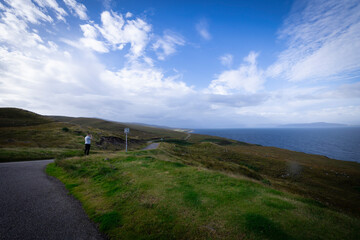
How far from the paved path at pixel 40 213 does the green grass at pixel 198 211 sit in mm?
510

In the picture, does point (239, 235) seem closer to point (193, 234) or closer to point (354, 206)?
point (193, 234)

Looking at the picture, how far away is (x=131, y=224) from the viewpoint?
18.3 feet

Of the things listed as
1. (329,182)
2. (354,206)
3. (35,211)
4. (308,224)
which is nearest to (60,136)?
(35,211)

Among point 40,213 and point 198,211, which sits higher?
point 198,211

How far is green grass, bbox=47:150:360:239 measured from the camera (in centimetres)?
516

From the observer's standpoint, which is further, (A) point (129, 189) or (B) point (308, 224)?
(A) point (129, 189)

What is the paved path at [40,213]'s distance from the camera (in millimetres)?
5082

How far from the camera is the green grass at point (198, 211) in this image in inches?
203

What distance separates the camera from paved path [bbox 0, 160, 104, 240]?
5.08m

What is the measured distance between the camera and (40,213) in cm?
627

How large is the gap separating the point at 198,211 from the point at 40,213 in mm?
6968

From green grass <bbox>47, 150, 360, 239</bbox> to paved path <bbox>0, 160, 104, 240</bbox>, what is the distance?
1.67 ft

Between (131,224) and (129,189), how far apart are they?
3128 mm

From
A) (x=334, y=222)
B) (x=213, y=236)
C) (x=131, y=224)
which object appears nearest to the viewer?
(x=213, y=236)
